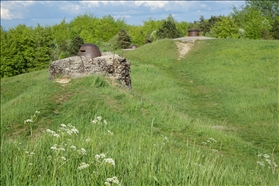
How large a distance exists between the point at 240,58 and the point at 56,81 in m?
20.1

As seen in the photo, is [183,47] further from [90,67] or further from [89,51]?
[90,67]

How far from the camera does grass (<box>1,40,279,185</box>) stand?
359 cm

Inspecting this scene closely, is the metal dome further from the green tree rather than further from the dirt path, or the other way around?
the green tree

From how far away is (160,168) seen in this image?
3496 millimetres

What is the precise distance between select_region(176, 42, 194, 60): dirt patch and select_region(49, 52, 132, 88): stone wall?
66.7 feet

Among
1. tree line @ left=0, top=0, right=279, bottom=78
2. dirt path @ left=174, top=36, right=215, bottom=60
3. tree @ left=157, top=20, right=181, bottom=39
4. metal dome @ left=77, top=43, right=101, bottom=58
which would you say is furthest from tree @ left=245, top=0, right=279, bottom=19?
metal dome @ left=77, top=43, right=101, bottom=58

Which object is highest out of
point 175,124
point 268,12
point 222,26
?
point 268,12

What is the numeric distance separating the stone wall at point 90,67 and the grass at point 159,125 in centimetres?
96

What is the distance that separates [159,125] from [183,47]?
28.2 m

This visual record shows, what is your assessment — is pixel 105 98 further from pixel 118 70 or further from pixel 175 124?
pixel 118 70

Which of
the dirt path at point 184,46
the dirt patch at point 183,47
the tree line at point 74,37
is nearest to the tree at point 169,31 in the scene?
the tree line at point 74,37

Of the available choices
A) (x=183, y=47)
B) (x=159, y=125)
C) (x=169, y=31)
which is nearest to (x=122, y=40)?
(x=169, y=31)

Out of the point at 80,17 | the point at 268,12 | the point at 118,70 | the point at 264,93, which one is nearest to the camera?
the point at 118,70

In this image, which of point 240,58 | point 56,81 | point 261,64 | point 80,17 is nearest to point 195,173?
point 56,81
